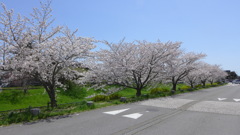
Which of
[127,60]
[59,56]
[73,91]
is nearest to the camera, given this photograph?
[59,56]

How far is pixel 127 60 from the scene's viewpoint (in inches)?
638

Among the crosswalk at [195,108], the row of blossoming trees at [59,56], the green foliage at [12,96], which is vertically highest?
the row of blossoming trees at [59,56]

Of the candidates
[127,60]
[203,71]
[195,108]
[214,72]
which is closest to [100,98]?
[127,60]

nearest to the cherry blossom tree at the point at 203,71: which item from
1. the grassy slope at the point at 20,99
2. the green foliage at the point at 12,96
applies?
the grassy slope at the point at 20,99

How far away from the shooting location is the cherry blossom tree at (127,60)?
1597 centimetres

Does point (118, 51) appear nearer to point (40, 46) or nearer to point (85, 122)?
point (40, 46)

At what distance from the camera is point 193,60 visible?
2762 cm

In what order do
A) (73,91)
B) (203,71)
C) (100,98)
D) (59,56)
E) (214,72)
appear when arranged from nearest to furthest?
(59,56) < (100,98) < (73,91) < (203,71) < (214,72)

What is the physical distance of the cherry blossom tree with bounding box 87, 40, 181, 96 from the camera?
1597 cm

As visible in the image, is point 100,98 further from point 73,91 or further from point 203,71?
point 203,71

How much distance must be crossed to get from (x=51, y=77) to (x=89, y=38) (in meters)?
3.89

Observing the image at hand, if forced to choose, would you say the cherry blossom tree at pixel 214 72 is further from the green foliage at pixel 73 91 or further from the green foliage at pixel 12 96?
the green foliage at pixel 12 96

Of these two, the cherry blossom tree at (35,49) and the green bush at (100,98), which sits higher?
the cherry blossom tree at (35,49)

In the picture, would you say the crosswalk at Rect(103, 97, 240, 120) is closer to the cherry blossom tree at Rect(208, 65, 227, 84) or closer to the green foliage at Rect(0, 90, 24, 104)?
the green foliage at Rect(0, 90, 24, 104)
